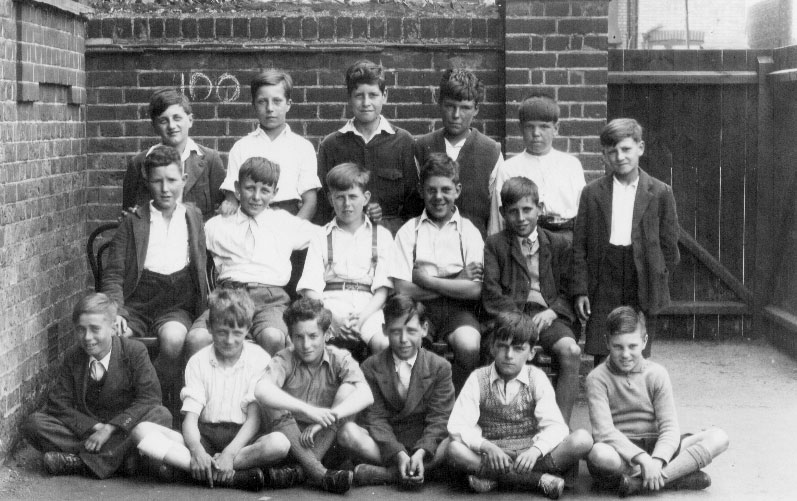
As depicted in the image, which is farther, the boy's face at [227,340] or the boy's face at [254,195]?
the boy's face at [254,195]

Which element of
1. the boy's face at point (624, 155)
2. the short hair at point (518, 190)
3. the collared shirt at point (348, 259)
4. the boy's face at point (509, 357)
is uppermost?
the boy's face at point (624, 155)

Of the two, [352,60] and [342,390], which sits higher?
[352,60]

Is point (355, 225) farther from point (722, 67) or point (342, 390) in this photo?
point (722, 67)

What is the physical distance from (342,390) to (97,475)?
4.12 feet

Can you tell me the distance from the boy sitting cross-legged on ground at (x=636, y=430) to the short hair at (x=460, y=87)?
162 cm

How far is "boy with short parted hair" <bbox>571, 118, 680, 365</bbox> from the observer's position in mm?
5898

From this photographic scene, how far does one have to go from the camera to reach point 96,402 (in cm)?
549

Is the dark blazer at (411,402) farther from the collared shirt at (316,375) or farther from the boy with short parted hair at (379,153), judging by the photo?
the boy with short parted hair at (379,153)

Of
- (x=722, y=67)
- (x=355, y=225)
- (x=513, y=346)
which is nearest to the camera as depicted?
(x=513, y=346)

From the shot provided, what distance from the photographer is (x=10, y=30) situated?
18.0ft

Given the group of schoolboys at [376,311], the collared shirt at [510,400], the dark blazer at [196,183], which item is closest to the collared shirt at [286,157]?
the group of schoolboys at [376,311]

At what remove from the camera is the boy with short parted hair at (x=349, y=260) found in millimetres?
5793

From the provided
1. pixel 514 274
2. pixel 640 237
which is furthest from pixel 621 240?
pixel 514 274

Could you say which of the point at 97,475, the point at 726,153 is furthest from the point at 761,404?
the point at 97,475
